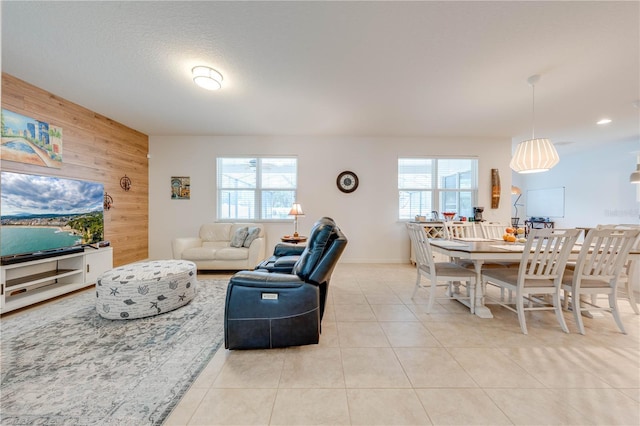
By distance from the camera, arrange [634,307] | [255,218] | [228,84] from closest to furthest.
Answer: [634,307], [228,84], [255,218]

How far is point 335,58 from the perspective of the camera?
2457 millimetres

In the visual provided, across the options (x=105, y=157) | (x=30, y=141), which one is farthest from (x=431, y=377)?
(x=105, y=157)

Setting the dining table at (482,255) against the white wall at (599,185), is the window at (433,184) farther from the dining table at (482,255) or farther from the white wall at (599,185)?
the white wall at (599,185)

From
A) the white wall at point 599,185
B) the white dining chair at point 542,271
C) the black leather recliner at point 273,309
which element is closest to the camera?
the black leather recliner at point 273,309

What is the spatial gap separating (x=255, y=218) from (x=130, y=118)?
273cm

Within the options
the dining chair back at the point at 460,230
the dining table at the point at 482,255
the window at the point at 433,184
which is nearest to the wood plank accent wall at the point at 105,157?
the dining table at the point at 482,255

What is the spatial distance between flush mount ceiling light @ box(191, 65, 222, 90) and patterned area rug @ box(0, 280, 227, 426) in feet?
8.21

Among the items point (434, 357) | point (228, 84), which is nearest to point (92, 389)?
point (434, 357)

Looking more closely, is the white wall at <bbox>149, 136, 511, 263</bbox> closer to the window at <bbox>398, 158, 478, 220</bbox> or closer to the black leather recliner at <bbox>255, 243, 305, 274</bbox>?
the window at <bbox>398, 158, 478, 220</bbox>

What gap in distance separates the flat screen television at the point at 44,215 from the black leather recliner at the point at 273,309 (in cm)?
259

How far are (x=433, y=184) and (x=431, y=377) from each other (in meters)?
4.34

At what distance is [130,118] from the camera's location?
4098 millimetres

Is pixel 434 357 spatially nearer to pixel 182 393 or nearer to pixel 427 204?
pixel 182 393

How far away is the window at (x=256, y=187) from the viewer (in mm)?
5113
